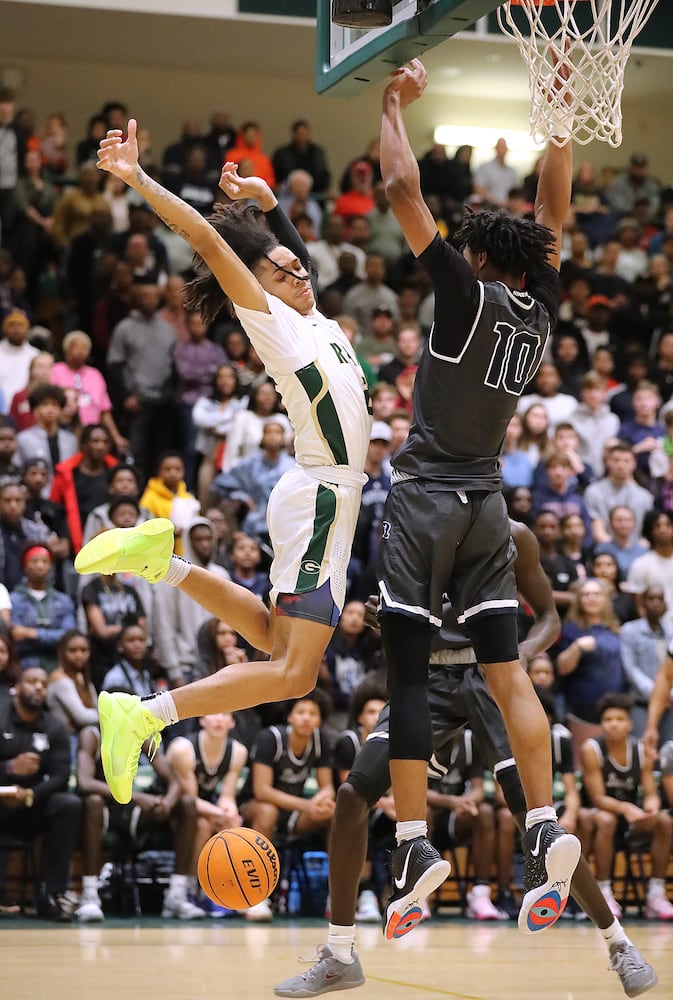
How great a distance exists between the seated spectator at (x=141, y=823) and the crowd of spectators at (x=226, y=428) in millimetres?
23

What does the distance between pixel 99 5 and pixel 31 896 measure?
10.3 meters

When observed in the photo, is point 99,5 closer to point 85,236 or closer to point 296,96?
point 85,236

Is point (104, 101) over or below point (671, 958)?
over

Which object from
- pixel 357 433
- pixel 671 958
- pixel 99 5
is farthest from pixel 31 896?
pixel 99 5

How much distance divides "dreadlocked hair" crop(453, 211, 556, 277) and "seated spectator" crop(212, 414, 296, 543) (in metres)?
6.77

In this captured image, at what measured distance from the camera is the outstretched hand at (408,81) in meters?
→ 5.57

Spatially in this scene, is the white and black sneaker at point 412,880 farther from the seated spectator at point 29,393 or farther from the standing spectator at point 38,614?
the seated spectator at point 29,393

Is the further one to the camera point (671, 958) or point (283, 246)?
point (671, 958)

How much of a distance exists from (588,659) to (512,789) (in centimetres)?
539

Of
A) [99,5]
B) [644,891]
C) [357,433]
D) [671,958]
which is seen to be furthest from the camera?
[99,5]

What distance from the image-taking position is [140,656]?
10.2m

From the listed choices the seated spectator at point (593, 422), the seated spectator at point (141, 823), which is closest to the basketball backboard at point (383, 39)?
the seated spectator at point (141, 823)

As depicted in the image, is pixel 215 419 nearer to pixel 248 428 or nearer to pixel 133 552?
pixel 248 428

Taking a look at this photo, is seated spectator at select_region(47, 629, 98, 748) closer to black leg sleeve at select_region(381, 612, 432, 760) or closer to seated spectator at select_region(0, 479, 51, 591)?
seated spectator at select_region(0, 479, 51, 591)
